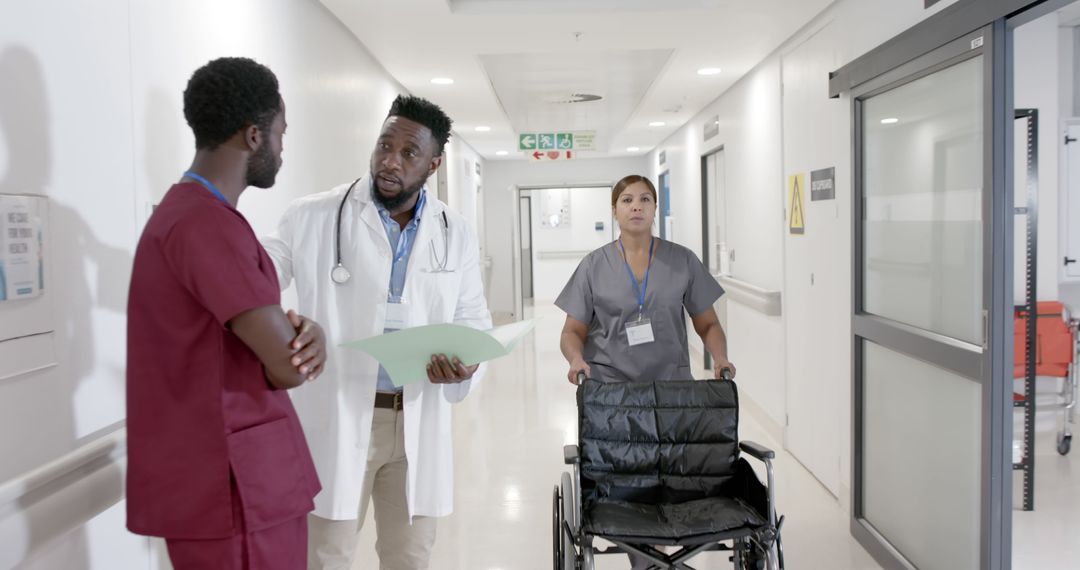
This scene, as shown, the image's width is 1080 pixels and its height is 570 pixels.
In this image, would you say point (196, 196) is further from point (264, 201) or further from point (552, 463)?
point (552, 463)

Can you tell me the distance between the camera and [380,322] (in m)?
2.06

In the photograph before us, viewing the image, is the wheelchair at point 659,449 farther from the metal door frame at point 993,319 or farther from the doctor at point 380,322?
the metal door frame at point 993,319

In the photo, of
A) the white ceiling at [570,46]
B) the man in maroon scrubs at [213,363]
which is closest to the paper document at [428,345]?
the man in maroon scrubs at [213,363]

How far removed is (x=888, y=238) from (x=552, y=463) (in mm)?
2471

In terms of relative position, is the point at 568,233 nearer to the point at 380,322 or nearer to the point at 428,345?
the point at 380,322

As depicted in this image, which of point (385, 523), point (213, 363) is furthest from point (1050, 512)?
point (213, 363)

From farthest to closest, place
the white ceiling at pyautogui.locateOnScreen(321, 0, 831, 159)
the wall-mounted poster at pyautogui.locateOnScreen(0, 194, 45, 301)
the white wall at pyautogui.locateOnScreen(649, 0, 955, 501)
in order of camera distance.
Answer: the white ceiling at pyautogui.locateOnScreen(321, 0, 831, 159), the white wall at pyautogui.locateOnScreen(649, 0, 955, 501), the wall-mounted poster at pyautogui.locateOnScreen(0, 194, 45, 301)

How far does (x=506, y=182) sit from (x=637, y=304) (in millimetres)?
11857

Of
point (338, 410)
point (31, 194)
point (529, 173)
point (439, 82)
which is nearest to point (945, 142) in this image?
point (338, 410)

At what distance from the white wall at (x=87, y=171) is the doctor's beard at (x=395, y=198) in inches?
25.1

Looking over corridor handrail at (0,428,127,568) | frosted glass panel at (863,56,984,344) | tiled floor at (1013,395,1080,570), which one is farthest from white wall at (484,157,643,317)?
corridor handrail at (0,428,127,568)

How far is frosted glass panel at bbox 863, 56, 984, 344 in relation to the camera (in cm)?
282

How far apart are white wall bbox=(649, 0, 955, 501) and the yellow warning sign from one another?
7cm

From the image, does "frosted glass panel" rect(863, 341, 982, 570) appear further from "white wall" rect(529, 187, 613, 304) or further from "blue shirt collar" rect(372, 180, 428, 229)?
"white wall" rect(529, 187, 613, 304)
